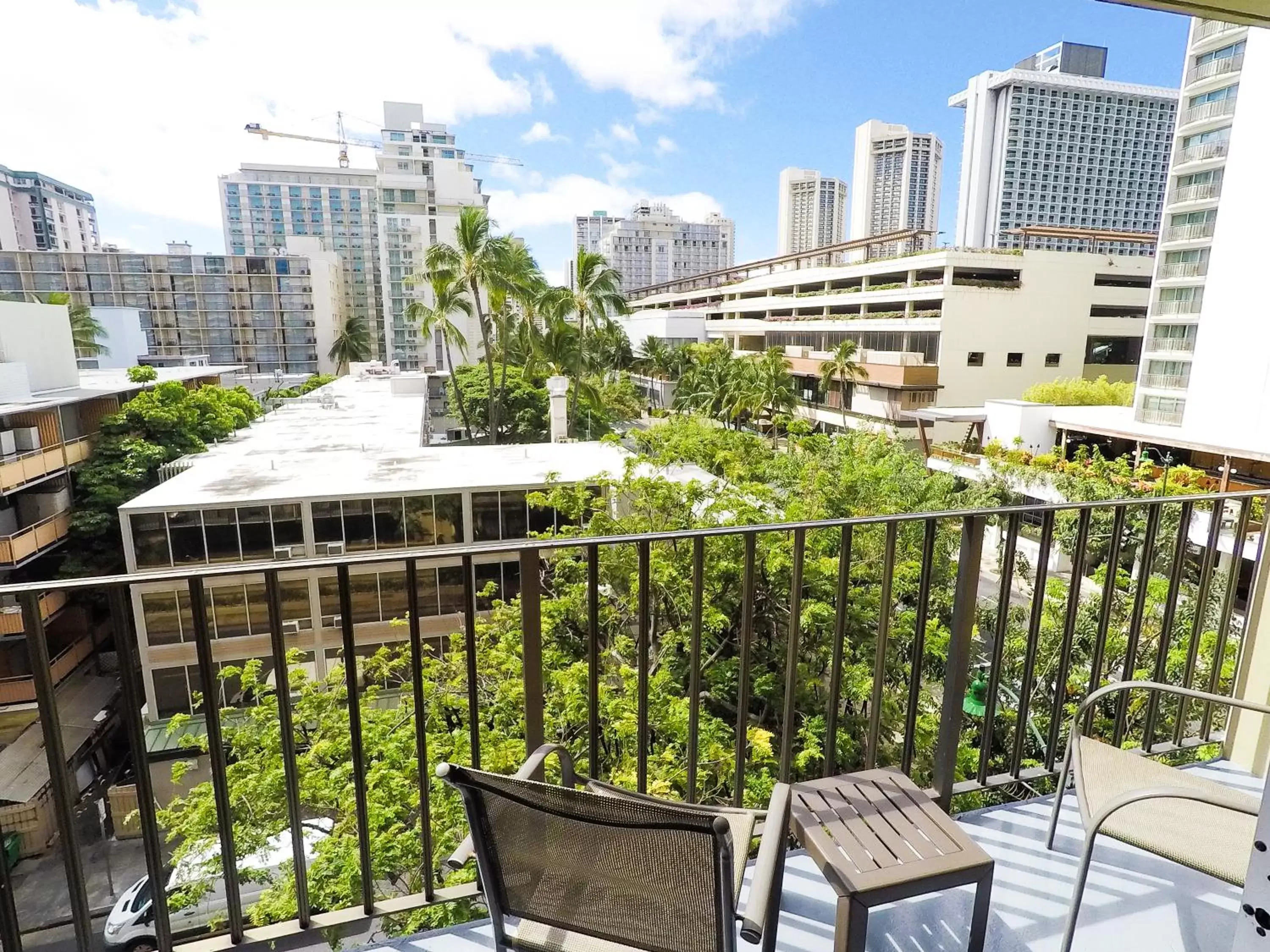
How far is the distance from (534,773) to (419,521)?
1056 cm

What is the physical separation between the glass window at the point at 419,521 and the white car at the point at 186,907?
4.58 metres

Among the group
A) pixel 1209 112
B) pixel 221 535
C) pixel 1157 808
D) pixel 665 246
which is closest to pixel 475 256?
pixel 221 535

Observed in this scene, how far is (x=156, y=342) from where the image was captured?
46000 millimetres

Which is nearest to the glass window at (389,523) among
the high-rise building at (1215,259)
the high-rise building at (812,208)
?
the high-rise building at (1215,259)

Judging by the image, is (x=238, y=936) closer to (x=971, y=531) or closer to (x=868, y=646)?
(x=971, y=531)

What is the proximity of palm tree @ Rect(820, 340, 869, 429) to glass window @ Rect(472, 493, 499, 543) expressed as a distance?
23299mm

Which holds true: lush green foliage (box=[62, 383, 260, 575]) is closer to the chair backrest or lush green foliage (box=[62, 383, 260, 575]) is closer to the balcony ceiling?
the chair backrest

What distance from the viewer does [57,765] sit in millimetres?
1200

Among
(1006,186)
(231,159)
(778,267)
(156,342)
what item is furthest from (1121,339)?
(231,159)

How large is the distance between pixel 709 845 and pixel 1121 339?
38.1 m

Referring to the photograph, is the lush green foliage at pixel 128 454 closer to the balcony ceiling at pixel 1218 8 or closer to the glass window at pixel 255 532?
the glass window at pixel 255 532

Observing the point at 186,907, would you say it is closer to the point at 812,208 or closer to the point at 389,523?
the point at 389,523

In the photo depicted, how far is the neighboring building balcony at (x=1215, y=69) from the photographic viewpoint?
17500 millimetres

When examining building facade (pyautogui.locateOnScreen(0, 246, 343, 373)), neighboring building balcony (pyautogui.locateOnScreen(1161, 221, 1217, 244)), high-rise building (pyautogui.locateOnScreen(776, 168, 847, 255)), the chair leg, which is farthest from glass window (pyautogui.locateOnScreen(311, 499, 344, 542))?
high-rise building (pyautogui.locateOnScreen(776, 168, 847, 255))
